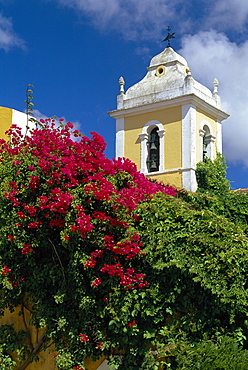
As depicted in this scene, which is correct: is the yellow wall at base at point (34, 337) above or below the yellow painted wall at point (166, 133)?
below

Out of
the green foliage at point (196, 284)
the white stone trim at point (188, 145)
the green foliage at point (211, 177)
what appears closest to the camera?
the green foliage at point (196, 284)

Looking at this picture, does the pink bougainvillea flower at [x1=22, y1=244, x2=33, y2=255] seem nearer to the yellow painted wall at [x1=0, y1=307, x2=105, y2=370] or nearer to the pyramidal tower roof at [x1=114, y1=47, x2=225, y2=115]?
the yellow painted wall at [x1=0, y1=307, x2=105, y2=370]

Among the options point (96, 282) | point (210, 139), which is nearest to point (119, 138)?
point (210, 139)

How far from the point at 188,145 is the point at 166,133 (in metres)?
0.93

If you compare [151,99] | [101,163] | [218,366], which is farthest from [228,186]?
[218,366]

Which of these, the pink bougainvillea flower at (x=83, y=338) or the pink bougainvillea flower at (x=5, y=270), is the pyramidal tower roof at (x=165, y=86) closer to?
the pink bougainvillea flower at (x=5, y=270)

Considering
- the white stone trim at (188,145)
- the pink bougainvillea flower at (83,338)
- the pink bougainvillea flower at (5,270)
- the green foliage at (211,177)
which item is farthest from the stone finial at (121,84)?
the pink bougainvillea flower at (83,338)

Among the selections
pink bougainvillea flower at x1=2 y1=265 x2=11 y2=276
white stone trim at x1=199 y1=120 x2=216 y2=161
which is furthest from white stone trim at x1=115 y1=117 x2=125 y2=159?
pink bougainvillea flower at x1=2 y1=265 x2=11 y2=276

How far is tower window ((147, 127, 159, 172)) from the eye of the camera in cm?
1752

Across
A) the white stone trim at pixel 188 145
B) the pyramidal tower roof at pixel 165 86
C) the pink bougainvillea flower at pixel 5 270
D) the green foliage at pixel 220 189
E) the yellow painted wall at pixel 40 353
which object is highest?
the pyramidal tower roof at pixel 165 86

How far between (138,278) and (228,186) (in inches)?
397

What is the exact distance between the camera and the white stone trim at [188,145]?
1664 centimetres

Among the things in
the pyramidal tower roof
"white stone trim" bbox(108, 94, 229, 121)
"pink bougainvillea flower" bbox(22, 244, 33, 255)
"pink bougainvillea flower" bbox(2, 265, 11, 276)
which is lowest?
"pink bougainvillea flower" bbox(2, 265, 11, 276)

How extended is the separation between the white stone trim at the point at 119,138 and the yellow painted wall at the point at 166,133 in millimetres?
134
